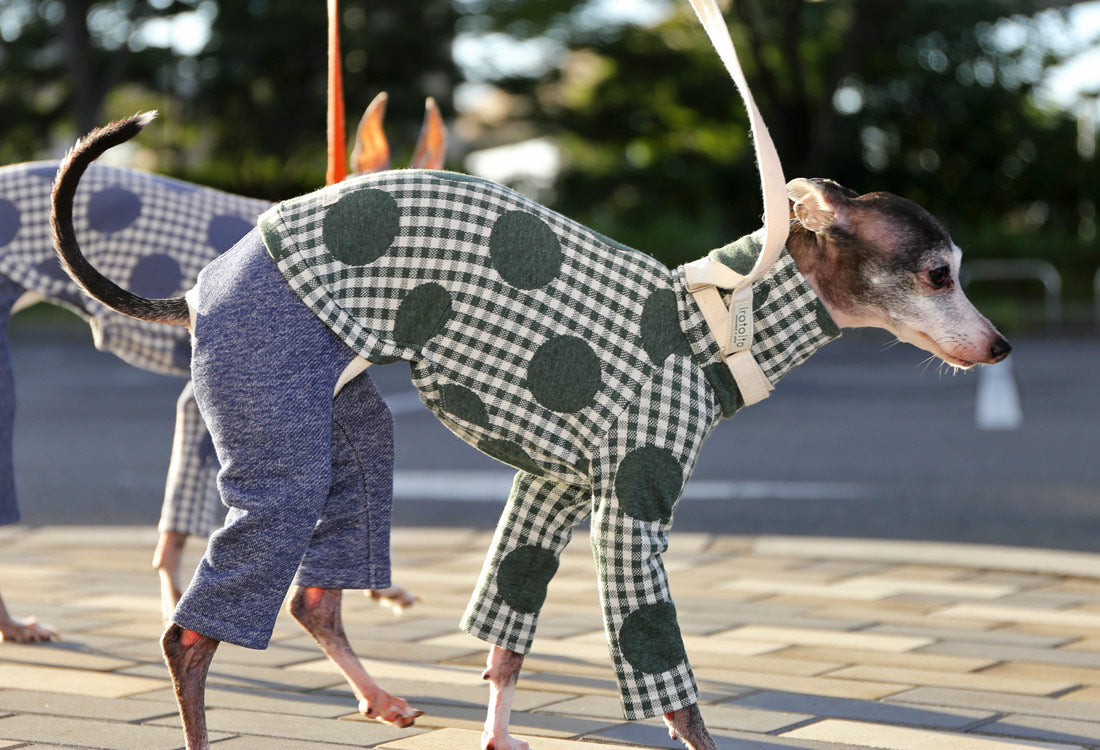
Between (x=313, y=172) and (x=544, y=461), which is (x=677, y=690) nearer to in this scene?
(x=544, y=461)

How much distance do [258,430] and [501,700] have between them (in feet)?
2.76

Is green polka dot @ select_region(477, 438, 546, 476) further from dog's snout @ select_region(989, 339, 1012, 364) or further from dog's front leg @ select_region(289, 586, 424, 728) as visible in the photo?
dog's snout @ select_region(989, 339, 1012, 364)

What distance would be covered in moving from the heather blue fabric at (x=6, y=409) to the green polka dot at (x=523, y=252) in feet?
6.19

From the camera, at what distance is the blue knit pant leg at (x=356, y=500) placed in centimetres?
337

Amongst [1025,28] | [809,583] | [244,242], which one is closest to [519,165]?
[1025,28]

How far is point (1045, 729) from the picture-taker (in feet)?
11.3

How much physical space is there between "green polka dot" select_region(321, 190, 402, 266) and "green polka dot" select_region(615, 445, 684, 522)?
0.63 m

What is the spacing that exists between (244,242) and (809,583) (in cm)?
292

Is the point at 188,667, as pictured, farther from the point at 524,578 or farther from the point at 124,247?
the point at 124,247

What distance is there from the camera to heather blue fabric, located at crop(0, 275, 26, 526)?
4.21 meters

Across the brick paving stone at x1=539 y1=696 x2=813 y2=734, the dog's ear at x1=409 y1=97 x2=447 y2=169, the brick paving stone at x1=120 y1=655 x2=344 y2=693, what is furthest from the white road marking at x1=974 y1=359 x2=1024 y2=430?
the brick paving stone at x1=120 y1=655 x2=344 y2=693

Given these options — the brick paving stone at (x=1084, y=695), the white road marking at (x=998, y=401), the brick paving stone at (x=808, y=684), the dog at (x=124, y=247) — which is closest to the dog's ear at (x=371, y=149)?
the dog at (x=124, y=247)

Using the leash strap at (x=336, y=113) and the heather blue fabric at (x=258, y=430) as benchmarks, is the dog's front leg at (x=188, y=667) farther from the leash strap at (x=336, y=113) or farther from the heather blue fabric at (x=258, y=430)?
the leash strap at (x=336, y=113)

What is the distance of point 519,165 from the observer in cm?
3234
